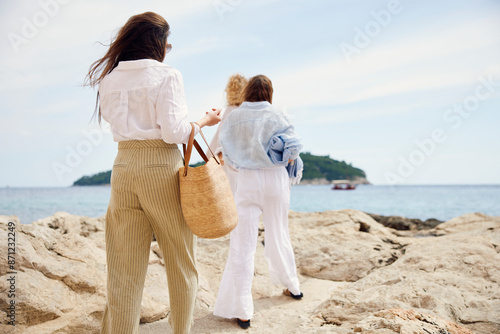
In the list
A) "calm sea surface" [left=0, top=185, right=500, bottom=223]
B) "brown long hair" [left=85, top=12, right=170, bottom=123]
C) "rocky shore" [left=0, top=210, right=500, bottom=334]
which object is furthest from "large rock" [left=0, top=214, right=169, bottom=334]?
"calm sea surface" [left=0, top=185, right=500, bottom=223]

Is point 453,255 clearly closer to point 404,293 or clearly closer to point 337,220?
point 404,293

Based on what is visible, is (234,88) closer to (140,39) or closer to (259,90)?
(259,90)

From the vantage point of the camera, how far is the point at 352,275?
4555mm

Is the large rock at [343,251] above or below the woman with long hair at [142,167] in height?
below

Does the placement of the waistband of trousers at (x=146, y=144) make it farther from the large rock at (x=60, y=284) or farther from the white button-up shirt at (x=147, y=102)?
the large rock at (x=60, y=284)

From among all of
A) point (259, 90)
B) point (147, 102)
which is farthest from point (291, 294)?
point (147, 102)

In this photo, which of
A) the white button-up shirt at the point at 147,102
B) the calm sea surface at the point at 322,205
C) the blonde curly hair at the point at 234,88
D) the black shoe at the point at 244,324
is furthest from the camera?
the calm sea surface at the point at 322,205

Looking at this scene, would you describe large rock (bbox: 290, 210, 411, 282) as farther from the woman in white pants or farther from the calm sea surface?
the calm sea surface

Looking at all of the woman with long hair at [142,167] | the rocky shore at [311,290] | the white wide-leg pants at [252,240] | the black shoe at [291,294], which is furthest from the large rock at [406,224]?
the woman with long hair at [142,167]

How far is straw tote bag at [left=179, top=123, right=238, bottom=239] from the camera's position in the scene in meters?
1.97

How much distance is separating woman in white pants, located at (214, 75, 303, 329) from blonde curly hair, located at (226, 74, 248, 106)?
1.99 feet

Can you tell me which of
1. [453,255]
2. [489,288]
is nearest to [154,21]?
[489,288]

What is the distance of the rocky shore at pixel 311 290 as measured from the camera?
105 inches

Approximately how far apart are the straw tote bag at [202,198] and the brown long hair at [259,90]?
171 cm
